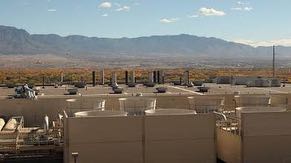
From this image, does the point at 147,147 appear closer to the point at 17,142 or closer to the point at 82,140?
the point at 82,140

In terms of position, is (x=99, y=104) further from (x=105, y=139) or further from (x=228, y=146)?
(x=228, y=146)

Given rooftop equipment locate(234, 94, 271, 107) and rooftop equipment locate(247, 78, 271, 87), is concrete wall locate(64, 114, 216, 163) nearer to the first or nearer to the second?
rooftop equipment locate(234, 94, 271, 107)

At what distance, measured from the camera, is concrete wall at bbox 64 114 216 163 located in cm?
2588

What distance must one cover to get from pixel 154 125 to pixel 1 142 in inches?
330

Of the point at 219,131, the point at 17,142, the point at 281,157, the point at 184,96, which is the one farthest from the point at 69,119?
the point at 184,96

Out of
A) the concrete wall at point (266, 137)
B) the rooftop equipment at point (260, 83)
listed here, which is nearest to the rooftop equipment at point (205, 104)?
the concrete wall at point (266, 137)

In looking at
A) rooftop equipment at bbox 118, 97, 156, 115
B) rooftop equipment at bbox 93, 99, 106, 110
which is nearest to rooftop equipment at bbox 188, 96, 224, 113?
rooftop equipment at bbox 118, 97, 156, 115

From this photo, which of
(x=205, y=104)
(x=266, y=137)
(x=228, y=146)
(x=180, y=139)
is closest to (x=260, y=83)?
(x=205, y=104)

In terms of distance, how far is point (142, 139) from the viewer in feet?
86.2

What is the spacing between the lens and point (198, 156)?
88.3 feet

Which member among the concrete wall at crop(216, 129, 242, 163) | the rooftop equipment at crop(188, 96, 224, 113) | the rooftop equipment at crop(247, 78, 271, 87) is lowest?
the concrete wall at crop(216, 129, 242, 163)

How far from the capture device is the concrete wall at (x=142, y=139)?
1019 inches

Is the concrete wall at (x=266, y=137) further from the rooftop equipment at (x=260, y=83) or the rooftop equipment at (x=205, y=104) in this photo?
the rooftop equipment at (x=260, y=83)

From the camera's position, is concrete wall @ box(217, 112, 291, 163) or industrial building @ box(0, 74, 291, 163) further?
concrete wall @ box(217, 112, 291, 163)
